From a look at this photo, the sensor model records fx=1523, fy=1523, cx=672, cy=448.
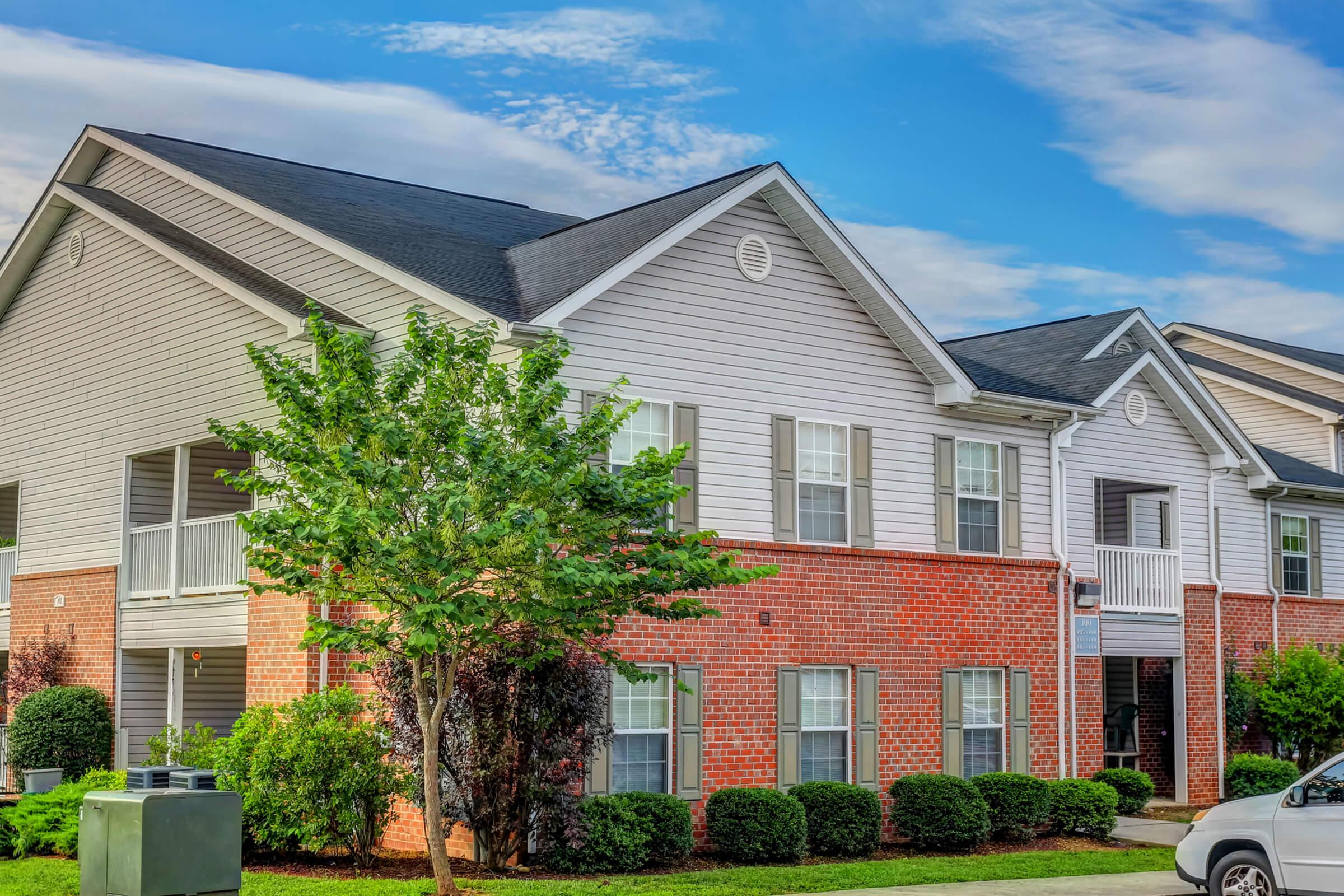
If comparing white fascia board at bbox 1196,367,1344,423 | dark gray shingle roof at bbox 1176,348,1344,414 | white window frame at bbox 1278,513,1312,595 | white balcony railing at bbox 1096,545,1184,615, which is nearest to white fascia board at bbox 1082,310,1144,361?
white balcony railing at bbox 1096,545,1184,615

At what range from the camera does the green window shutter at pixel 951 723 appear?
2108 centimetres

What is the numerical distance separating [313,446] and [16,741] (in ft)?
35.4

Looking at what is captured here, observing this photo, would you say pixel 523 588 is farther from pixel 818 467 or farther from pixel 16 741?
pixel 16 741

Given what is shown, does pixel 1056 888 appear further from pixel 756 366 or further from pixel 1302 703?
pixel 1302 703

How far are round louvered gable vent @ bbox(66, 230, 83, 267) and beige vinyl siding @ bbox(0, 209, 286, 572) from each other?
4.7 inches

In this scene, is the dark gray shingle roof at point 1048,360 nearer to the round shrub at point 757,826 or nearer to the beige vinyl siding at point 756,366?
the beige vinyl siding at point 756,366

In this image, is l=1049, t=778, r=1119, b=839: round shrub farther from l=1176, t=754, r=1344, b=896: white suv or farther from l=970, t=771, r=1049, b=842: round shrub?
l=1176, t=754, r=1344, b=896: white suv

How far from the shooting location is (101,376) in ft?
78.8

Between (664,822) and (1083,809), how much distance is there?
6.79 m

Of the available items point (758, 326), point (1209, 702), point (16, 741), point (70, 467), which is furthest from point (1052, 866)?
point (70, 467)

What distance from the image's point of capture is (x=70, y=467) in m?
24.3

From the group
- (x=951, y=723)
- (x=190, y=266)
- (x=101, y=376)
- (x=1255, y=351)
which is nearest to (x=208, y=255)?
(x=190, y=266)

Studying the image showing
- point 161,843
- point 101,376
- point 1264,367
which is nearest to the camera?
point 161,843

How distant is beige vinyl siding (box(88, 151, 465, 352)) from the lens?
19.2 metres
